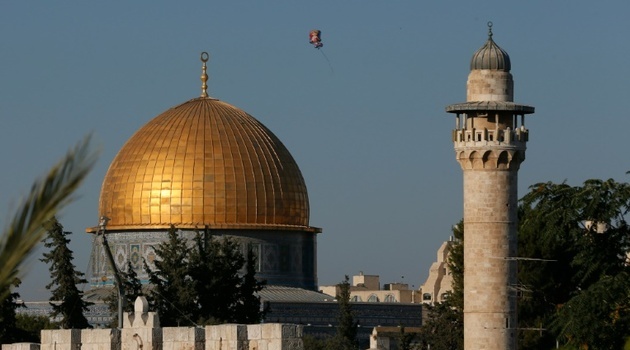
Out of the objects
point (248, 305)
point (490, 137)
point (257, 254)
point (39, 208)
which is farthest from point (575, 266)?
point (39, 208)

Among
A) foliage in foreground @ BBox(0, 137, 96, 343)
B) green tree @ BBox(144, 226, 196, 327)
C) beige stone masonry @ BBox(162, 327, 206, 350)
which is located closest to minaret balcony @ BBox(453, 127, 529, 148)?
green tree @ BBox(144, 226, 196, 327)

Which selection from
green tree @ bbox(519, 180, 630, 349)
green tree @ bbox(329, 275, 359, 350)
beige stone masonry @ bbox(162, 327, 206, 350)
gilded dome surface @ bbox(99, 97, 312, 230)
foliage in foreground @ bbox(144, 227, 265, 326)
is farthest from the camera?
gilded dome surface @ bbox(99, 97, 312, 230)

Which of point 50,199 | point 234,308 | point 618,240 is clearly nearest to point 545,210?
point 618,240

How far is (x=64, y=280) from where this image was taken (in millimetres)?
39375

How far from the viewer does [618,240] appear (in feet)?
125

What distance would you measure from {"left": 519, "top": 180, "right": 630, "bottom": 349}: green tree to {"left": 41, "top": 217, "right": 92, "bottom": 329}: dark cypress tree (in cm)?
1016

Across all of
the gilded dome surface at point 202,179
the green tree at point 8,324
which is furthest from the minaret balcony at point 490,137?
the gilded dome surface at point 202,179

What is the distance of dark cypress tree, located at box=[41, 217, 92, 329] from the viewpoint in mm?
38469

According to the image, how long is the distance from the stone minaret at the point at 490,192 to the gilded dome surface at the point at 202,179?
21.6 meters

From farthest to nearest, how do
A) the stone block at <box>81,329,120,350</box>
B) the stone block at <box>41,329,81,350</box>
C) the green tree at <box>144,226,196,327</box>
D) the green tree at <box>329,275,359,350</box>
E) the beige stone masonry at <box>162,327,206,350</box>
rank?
the green tree at <box>329,275,359,350</box> < the green tree at <box>144,226,196,327</box> < the stone block at <box>41,329,81,350</box> < the stone block at <box>81,329,120,350</box> < the beige stone masonry at <box>162,327,206,350</box>

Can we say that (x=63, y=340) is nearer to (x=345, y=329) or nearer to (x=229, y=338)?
(x=229, y=338)

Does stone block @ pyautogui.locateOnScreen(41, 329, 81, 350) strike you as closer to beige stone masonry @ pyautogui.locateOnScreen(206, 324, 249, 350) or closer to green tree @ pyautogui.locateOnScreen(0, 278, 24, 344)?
beige stone masonry @ pyautogui.locateOnScreen(206, 324, 249, 350)

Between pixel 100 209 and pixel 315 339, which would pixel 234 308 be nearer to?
pixel 315 339

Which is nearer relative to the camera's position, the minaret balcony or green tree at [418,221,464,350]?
the minaret balcony
